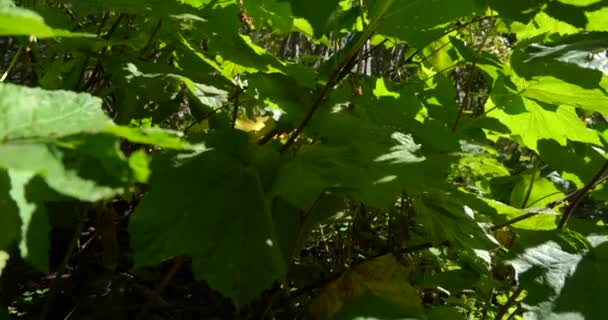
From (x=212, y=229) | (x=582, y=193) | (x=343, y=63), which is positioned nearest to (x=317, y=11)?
(x=343, y=63)

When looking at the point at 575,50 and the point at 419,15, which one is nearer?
the point at 575,50

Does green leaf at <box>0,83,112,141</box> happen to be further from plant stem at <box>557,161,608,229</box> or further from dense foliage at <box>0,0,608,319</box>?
plant stem at <box>557,161,608,229</box>

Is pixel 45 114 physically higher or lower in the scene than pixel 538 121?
higher

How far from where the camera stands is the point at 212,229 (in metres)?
0.79

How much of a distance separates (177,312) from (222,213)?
0.43 meters

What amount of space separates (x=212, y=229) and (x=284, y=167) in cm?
14

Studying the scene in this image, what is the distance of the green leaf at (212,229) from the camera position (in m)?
0.76

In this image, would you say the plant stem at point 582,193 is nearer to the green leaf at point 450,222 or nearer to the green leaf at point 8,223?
the green leaf at point 450,222

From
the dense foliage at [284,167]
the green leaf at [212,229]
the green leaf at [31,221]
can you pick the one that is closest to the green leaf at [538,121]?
the dense foliage at [284,167]

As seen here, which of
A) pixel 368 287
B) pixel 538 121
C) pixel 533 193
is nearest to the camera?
pixel 368 287

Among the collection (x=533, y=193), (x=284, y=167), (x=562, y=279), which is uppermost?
(x=284, y=167)

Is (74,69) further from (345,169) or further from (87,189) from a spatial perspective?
(87,189)

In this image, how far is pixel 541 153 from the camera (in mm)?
1274

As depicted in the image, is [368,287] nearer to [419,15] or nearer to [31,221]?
[419,15]
